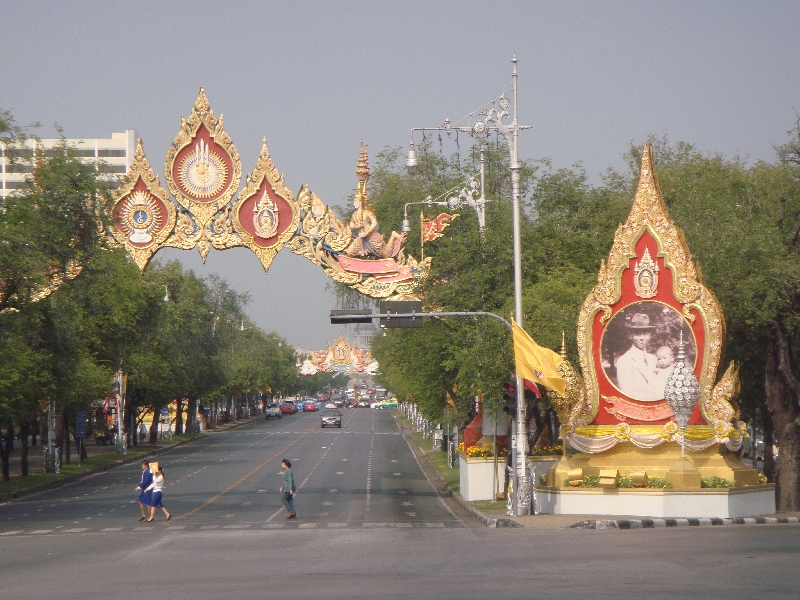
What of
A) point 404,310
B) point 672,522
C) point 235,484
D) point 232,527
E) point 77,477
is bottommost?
point 77,477

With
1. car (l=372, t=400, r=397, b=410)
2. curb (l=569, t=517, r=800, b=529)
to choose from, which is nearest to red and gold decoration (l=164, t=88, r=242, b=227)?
curb (l=569, t=517, r=800, b=529)

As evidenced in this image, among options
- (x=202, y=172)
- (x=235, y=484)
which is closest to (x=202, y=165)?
(x=202, y=172)

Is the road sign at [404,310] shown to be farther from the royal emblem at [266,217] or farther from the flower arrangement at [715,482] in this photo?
the flower arrangement at [715,482]

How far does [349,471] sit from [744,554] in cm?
3108

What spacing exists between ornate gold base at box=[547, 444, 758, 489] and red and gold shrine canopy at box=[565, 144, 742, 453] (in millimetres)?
275

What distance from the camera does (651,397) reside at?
27641mm

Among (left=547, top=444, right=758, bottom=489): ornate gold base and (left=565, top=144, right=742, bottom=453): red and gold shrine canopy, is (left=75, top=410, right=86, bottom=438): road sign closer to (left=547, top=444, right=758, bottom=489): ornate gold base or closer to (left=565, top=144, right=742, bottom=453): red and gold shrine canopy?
(left=547, top=444, right=758, bottom=489): ornate gold base

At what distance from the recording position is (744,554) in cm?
1791

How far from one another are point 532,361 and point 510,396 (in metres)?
4.88

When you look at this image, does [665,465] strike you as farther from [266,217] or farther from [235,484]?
[235,484]

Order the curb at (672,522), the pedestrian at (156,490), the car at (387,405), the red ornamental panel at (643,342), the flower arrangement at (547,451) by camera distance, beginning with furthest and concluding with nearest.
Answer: the car at (387,405) < the flower arrangement at (547,451) < the pedestrian at (156,490) < the red ornamental panel at (643,342) < the curb at (672,522)

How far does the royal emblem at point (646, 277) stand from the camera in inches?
1100

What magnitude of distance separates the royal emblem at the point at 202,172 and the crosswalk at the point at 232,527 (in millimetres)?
8696

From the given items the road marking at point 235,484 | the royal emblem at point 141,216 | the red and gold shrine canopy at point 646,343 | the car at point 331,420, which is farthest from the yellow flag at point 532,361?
the car at point 331,420
